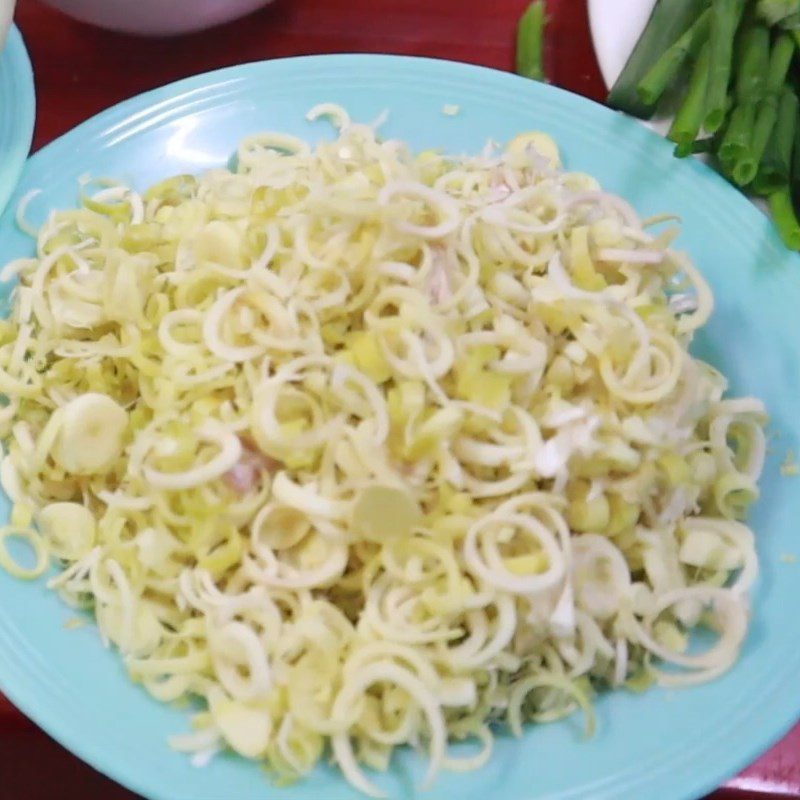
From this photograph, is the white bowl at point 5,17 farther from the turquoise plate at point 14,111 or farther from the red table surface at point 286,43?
the red table surface at point 286,43

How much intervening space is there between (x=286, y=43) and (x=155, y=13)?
18cm

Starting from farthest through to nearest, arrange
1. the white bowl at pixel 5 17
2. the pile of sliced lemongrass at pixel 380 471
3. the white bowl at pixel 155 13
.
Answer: the white bowl at pixel 155 13 < the white bowl at pixel 5 17 < the pile of sliced lemongrass at pixel 380 471

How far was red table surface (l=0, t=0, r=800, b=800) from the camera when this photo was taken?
41.2 inches

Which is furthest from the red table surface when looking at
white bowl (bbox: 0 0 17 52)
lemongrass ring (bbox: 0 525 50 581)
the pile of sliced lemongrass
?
lemongrass ring (bbox: 0 525 50 581)

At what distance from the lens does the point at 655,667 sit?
666mm

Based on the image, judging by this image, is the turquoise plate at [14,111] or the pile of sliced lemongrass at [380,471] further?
the turquoise plate at [14,111]

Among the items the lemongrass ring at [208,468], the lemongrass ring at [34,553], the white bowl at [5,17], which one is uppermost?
the white bowl at [5,17]

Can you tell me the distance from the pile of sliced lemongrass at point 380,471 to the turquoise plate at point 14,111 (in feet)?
0.57

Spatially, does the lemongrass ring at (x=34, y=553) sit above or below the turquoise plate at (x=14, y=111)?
below

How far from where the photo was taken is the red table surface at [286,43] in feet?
3.43

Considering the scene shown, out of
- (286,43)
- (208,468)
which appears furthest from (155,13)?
(208,468)

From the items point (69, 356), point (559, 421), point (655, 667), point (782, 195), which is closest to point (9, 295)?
Result: point (69, 356)

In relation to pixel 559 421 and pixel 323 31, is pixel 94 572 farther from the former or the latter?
pixel 323 31

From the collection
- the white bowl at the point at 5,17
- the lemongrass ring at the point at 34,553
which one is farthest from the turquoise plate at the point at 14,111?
the lemongrass ring at the point at 34,553
